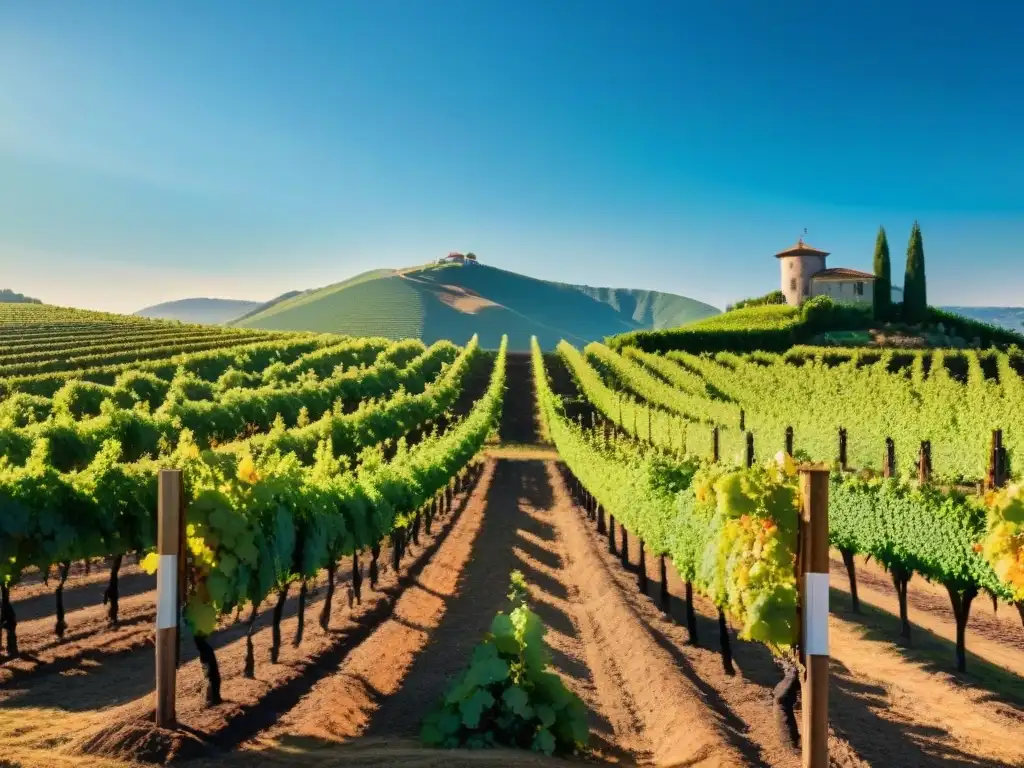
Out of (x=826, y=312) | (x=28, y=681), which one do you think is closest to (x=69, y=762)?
(x=28, y=681)

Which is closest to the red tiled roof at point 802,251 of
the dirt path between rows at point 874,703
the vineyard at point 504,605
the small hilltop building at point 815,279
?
the small hilltop building at point 815,279

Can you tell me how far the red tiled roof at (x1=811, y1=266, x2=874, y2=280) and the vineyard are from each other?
2055 inches

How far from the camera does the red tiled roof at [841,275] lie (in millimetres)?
77438

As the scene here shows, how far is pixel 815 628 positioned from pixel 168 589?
205 inches

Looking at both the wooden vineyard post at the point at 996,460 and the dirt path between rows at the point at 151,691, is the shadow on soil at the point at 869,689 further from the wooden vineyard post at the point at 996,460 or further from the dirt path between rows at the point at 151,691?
the dirt path between rows at the point at 151,691

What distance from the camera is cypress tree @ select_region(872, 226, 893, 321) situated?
7612 cm

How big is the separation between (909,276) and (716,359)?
24912 mm

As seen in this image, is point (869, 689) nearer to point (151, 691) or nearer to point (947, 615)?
point (947, 615)

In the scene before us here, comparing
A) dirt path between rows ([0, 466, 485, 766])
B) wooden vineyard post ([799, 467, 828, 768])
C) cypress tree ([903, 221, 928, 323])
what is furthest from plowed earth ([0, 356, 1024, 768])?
cypress tree ([903, 221, 928, 323])

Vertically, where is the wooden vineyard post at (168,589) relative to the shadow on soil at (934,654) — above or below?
above

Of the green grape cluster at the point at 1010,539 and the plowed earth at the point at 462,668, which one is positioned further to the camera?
the green grape cluster at the point at 1010,539

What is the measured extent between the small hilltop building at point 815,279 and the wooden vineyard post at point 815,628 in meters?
76.5

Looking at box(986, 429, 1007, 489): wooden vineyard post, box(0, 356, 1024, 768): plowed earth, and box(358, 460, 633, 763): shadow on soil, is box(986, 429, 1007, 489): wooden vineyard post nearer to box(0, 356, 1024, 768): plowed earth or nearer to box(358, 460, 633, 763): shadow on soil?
box(0, 356, 1024, 768): plowed earth

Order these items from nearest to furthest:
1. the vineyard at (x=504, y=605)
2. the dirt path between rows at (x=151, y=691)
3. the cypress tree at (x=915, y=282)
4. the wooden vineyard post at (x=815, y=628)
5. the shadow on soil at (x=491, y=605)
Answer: the wooden vineyard post at (x=815, y=628)
the dirt path between rows at (x=151, y=691)
the vineyard at (x=504, y=605)
the shadow on soil at (x=491, y=605)
the cypress tree at (x=915, y=282)
